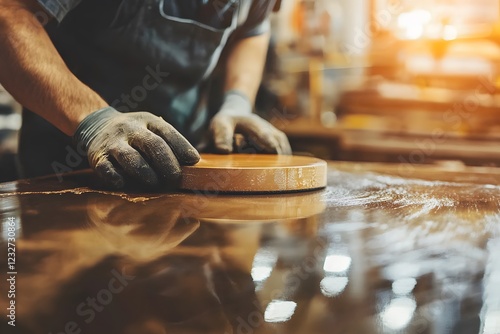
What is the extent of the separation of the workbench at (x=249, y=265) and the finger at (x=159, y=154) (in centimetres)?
8

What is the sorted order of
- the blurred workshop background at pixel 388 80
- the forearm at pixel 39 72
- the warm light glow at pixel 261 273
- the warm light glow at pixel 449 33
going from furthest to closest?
1. the warm light glow at pixel 449 33
2. the blurred workshop background at pixel 388 80
3. the forearm at pixel 39 72
4. the warm light glow at pixel 261 273

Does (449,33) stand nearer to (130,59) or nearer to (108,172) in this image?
(130,59)

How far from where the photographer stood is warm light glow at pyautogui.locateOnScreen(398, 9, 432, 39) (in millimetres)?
4336

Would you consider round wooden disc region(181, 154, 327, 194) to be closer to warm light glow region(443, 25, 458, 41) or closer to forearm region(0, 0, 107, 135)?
forearm region(0, 0, 107, 135)

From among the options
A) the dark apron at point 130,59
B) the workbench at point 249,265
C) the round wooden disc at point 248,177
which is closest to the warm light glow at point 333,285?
the workbench at point 249,265

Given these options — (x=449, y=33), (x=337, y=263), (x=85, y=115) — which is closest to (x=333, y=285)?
(x=337, y=263)

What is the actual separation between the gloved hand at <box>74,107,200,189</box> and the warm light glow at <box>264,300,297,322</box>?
0.67 m

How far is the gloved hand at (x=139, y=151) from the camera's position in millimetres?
1148

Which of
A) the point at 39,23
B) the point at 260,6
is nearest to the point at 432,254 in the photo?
the point at 39,23

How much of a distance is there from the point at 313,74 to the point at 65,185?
364 centimetres

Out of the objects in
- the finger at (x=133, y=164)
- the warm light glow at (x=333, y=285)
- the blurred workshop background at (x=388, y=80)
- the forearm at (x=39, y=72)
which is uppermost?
the warm light glow at (x=333, y=285)

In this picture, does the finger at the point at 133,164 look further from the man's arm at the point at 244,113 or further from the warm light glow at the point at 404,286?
the warm light glow at the point at 404,286

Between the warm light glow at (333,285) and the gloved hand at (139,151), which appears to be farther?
the gloved hand at (139,151)

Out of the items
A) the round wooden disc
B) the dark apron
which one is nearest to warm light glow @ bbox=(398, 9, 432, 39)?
the dark apron
